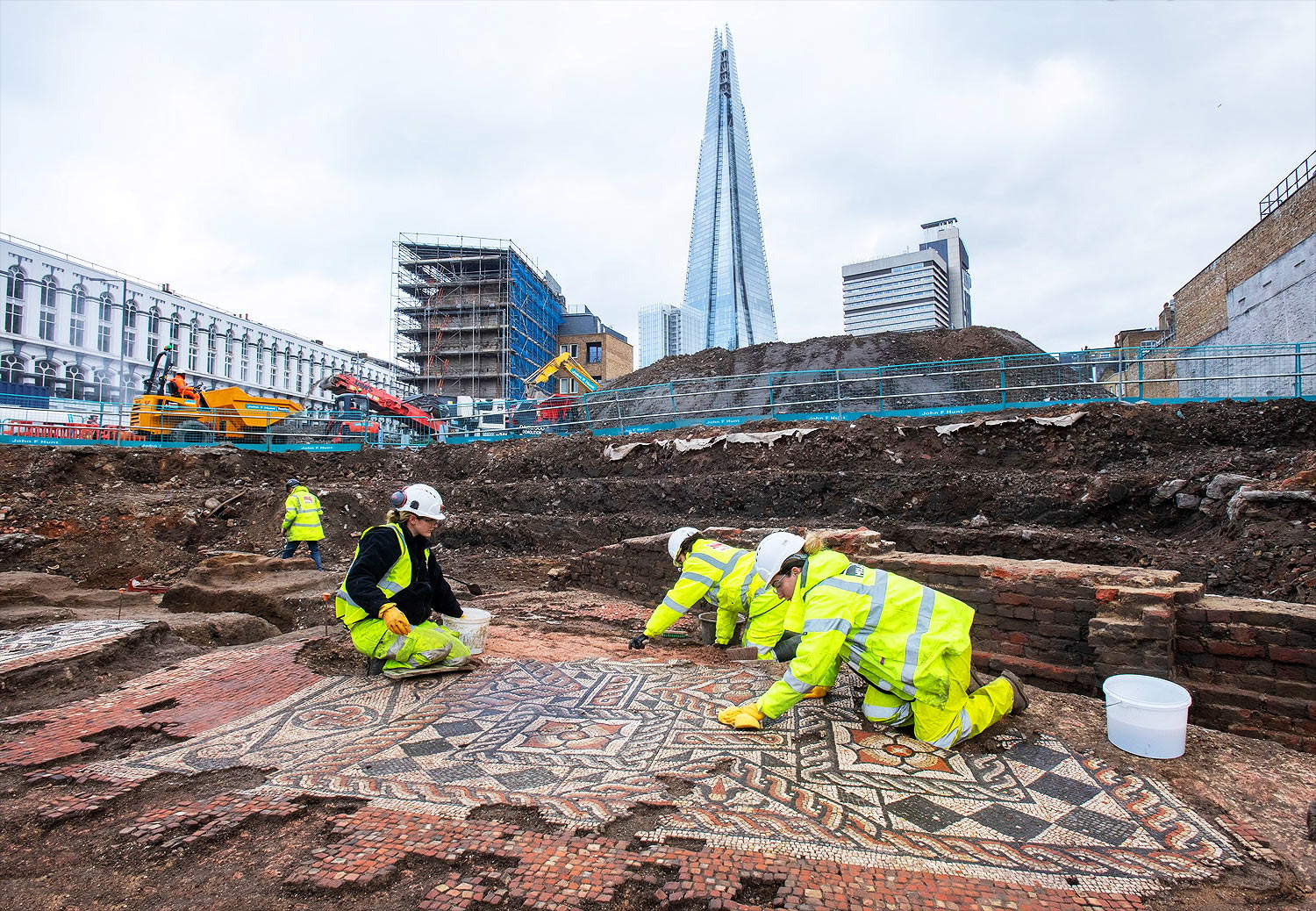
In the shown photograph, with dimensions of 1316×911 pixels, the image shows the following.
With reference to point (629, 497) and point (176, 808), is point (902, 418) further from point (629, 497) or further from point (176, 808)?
point (176, 808)

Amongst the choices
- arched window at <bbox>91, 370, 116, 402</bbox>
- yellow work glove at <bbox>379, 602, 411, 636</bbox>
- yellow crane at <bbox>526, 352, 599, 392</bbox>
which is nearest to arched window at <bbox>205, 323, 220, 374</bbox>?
arched window at <bbox>91, 370, 116, 402</bbox>

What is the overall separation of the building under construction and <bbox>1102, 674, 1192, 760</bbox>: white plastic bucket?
39.0 meters

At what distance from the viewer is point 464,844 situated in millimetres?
2373

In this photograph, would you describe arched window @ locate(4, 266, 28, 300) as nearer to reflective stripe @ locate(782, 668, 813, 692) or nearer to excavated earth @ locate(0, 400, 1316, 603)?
excavated earth @ locate(0, 400, 1316, 603)

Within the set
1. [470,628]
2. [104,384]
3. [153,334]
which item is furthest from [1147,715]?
[153,334]

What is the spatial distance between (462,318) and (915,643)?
4213 cm

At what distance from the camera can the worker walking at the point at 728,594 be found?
5.00 m

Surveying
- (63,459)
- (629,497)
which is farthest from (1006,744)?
(63,459)

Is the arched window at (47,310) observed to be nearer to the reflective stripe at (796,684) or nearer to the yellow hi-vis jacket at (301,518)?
the yellow hi-vis jacket at (301,518)

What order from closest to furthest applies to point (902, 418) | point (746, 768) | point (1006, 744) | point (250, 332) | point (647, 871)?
point (647, 871), point (746, 768), point (1006, 744), point (902, 418), point (250, 332)

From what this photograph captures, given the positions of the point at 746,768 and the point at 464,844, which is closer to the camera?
the point at 464,844

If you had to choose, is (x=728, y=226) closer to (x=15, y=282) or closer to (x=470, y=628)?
(x=15, y=282)

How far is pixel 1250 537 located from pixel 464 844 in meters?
7.83

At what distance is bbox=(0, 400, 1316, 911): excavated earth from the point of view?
2.38 metres
